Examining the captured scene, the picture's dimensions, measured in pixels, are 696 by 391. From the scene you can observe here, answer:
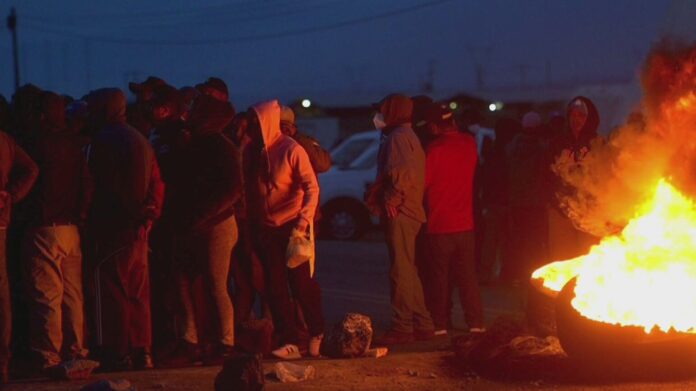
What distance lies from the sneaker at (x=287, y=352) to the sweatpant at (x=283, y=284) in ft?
0.33

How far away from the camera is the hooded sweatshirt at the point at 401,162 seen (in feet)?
31.7

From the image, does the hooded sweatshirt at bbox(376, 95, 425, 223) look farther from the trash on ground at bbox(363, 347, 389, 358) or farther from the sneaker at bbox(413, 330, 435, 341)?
the trash on ground at bbox(363, 347, 389, 358)

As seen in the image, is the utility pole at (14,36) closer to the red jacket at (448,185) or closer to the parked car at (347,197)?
the parked car at (347,197)

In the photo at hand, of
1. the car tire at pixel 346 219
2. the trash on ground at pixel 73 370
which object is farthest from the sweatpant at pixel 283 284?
the car tire at pixel 346 219

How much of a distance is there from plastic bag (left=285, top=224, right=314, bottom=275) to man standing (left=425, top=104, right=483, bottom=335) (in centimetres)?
148

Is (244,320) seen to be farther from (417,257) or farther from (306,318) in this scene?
(417,257)

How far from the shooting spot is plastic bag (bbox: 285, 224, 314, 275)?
8812 millimetres

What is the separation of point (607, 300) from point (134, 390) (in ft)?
10.9

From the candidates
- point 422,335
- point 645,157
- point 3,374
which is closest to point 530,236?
point 422,335

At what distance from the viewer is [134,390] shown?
7.42 metres

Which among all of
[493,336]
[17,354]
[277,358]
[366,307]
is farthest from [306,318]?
[366,307]

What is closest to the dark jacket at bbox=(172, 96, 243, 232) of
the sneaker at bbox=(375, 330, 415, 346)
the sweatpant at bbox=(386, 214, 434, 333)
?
the sweatpant at bbox=(386, 214, 434, 333)

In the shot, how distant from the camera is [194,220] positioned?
28.1ft

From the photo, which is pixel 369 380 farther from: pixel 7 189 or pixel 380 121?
pixel 7 189
